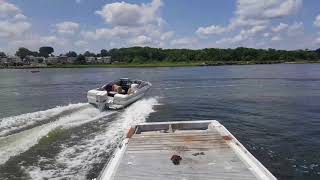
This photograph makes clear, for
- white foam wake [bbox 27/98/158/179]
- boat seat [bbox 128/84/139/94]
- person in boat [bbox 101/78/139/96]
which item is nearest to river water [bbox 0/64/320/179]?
white foam wake [bbox 27/98/158/179]

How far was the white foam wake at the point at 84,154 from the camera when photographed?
41.1ft

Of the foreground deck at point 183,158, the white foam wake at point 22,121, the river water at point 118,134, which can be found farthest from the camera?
the white foam wake at point 22,121

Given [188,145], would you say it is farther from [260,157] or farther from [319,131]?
[319,131]

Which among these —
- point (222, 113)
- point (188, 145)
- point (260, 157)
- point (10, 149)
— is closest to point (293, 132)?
point (260, 157)

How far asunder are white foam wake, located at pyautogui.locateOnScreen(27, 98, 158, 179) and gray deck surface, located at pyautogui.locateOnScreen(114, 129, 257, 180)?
1.83 m

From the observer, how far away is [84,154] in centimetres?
1487

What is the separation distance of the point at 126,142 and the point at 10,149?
4.93m

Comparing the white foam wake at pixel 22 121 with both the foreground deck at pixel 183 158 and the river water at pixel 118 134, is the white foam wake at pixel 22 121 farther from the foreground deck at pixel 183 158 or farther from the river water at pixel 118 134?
the foreground deck at pixel 183 158

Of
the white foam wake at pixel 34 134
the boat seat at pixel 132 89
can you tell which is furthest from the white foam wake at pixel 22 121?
the boat seat at pixel 132 89

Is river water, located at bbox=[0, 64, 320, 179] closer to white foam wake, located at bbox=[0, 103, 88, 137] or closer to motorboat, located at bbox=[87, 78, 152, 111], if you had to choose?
white foam wake, located at bbox=[0, 103, 88, 137]

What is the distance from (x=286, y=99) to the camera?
33594 mm

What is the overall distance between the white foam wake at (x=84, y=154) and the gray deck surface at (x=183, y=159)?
183 centimetres

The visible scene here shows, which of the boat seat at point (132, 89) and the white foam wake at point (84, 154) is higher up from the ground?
the boat seat at point (132, 89)

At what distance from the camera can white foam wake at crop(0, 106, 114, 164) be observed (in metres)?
14.7
